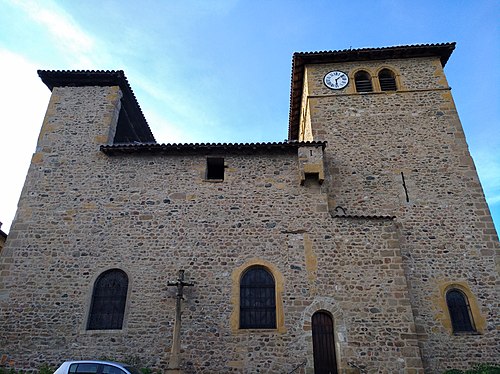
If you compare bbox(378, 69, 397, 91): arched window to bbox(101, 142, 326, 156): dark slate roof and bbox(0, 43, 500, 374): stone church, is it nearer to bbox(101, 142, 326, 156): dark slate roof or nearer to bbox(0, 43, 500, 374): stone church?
bbox(0, 43, 500, 374): stone church

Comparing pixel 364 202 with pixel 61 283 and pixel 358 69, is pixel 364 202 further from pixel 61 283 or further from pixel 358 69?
pixel 61 283

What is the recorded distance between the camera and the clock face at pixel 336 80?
46.4 ft

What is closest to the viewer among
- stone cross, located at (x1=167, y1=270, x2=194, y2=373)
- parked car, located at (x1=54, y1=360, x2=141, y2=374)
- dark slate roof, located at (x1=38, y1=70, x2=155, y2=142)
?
parked car, located at (x1=54, y1=360, x2=141, y2=374)

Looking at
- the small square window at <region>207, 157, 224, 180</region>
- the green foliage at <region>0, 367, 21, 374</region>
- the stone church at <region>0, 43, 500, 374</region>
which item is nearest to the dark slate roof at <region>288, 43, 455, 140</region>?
the stone church at <region>0, 43, 500, 374</region>

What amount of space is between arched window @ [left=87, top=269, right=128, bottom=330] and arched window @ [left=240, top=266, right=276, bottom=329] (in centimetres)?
335

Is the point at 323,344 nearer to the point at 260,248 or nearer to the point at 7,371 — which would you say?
the point at 260,248

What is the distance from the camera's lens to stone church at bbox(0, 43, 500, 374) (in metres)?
9.58

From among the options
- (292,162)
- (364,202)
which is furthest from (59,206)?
(364,202)

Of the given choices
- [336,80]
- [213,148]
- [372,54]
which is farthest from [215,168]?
[372,54]

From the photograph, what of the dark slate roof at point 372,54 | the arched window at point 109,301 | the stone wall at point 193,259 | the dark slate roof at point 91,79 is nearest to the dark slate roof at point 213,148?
the stone wall at point 193,259

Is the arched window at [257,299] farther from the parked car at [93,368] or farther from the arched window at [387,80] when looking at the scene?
the arched window at [387,80]

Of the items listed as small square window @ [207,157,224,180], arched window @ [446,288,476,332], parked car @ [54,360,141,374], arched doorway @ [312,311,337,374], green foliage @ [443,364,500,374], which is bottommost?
green foliage @ [443,364,500,374]

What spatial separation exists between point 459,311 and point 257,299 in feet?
18.6

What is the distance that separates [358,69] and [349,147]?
3733 mm
